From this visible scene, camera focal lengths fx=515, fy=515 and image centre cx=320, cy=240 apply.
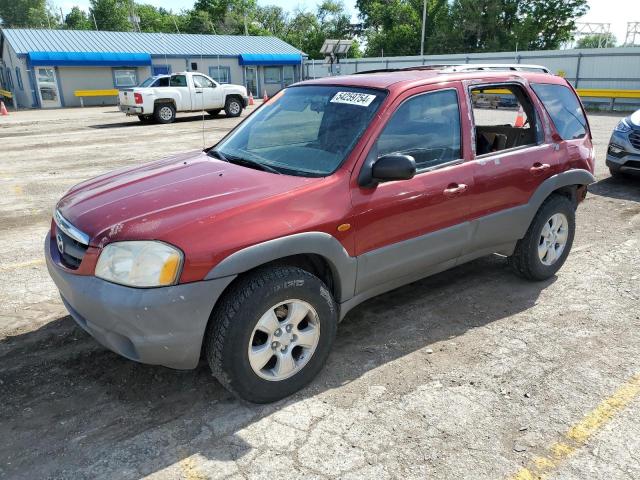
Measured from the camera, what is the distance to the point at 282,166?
3.35 m

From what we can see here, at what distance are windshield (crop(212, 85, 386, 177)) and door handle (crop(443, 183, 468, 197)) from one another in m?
0.77

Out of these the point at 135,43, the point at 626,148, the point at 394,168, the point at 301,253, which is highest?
the point at 135,43

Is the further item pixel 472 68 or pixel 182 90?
pixel 182 90

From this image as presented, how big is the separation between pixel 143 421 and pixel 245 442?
61 centimetres

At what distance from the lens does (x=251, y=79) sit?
3656cm

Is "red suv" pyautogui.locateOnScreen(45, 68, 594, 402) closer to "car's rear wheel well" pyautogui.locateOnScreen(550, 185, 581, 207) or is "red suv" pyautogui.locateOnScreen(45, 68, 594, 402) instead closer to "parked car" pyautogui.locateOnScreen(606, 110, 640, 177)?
"car's rear wheel well" pyautogui.locateOnScreen(550, 185, 581, 207)

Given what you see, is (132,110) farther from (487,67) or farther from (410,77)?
(410,77)

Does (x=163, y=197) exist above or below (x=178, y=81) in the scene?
below

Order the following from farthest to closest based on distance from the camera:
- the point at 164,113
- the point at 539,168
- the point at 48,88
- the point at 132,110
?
the point at 48,88 → the point at 164,113 → the point at 132,110 → the point at 539,168

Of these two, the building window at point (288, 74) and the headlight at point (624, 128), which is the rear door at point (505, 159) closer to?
the headlight at point (624, 128)

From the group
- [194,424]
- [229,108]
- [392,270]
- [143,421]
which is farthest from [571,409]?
[229,108]

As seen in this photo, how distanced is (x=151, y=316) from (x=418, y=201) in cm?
186

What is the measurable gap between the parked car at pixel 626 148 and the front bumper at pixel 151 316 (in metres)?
7.68

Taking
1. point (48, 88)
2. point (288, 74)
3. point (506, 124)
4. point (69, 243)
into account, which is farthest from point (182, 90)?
point (288, 74)
